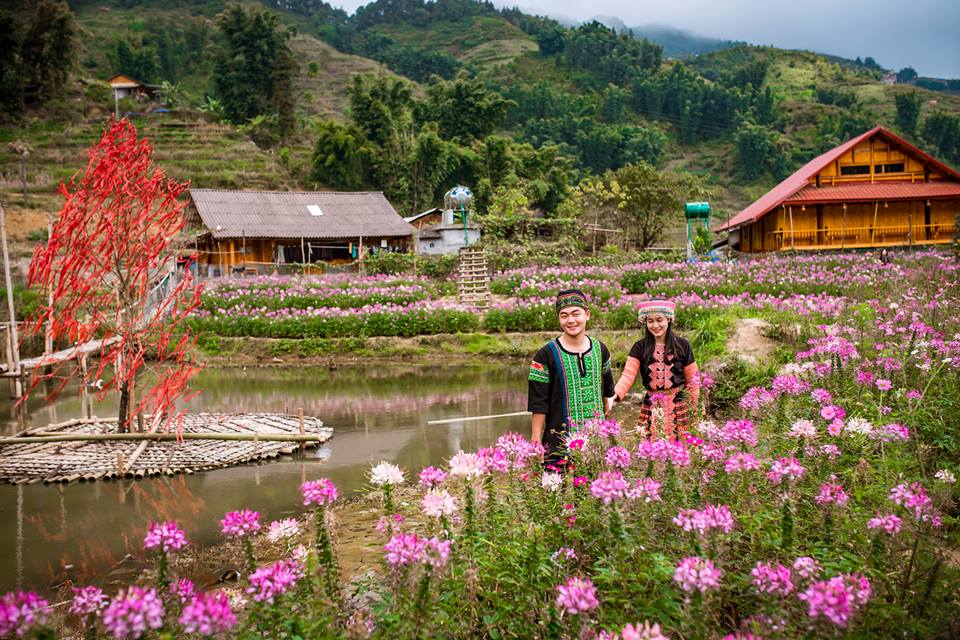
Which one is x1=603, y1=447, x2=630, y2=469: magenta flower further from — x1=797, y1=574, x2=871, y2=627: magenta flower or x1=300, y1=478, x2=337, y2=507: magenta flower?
x1=300, y1=478, x2=337, y2=507: magenta flower

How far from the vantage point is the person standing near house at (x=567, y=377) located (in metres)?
3.86

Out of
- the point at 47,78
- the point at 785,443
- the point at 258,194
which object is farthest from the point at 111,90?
the point at 785,443

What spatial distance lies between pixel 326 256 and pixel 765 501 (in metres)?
27.2

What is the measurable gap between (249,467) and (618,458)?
5.55 metres

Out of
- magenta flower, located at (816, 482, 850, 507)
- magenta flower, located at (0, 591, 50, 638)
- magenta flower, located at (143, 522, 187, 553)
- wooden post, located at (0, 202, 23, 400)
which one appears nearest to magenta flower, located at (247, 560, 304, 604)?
magenta flower, located at (143, 522, 187, 553)

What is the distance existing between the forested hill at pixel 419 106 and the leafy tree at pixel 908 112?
162mm

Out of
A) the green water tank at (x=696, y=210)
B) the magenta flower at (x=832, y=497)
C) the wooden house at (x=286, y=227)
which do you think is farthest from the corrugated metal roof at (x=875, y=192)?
the magenta flower at (x=832, y=497)

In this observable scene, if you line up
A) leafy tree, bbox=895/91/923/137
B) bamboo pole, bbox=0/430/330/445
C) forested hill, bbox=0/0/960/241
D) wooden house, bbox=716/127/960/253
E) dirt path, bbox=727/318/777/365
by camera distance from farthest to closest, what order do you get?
leafy tree, bbox=895/91/923/137 < forested hill, bbox=0/0/960/241 < wooden house, bbox=716/127/960/253 < dirt path, bbox=727/318/777/365 < bamboo pole, bbox=0/430/330/445

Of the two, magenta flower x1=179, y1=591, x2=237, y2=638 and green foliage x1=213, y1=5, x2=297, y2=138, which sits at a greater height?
green foliage x1=213, y1=5, x2=297, y2=138

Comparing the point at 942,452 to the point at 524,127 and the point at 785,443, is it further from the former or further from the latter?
the point at 524,127

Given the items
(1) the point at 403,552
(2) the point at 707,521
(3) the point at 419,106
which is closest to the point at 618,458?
(2) the point at 707,521

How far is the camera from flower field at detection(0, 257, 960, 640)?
1860 millimetres

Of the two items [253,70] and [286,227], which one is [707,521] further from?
[253,70]

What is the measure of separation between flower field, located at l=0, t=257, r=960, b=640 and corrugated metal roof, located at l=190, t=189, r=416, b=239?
23.9m
